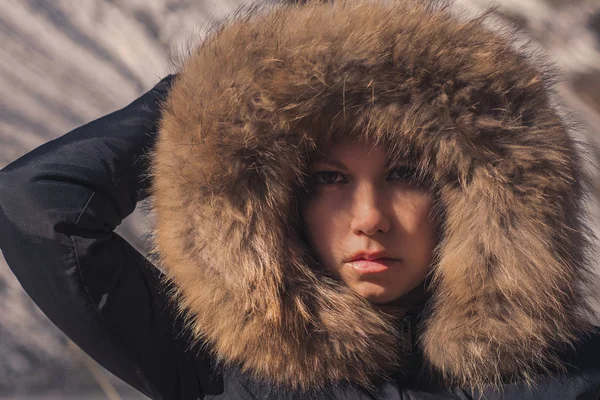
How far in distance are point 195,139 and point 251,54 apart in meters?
0.14

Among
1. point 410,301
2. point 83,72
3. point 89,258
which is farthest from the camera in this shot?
point 83,72

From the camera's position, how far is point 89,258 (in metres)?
1.02

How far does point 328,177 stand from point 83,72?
3.55ft

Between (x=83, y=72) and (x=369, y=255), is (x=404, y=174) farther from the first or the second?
(x=83, y=72)

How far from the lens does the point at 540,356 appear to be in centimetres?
109

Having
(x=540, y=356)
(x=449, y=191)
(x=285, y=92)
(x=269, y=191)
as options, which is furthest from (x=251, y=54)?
(x=540, y=356)

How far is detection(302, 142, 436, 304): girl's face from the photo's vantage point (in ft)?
3.46

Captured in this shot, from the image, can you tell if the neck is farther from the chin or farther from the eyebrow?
the eyebrow

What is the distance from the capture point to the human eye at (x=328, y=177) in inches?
42.8

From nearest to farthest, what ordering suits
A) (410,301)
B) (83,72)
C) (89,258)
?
1. (89,258)
2. (410,301)
3. (83,72)

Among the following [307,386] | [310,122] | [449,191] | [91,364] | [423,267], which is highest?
[310,122]

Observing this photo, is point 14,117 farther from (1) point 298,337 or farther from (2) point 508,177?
(2) point 508,177

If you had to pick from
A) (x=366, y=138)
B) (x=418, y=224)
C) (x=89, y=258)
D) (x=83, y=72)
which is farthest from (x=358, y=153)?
(x=83, y=72)

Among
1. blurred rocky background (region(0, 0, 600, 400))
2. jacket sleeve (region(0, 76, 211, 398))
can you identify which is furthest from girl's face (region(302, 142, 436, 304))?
blurred rocky background (region(0, 0, 600, 400))
